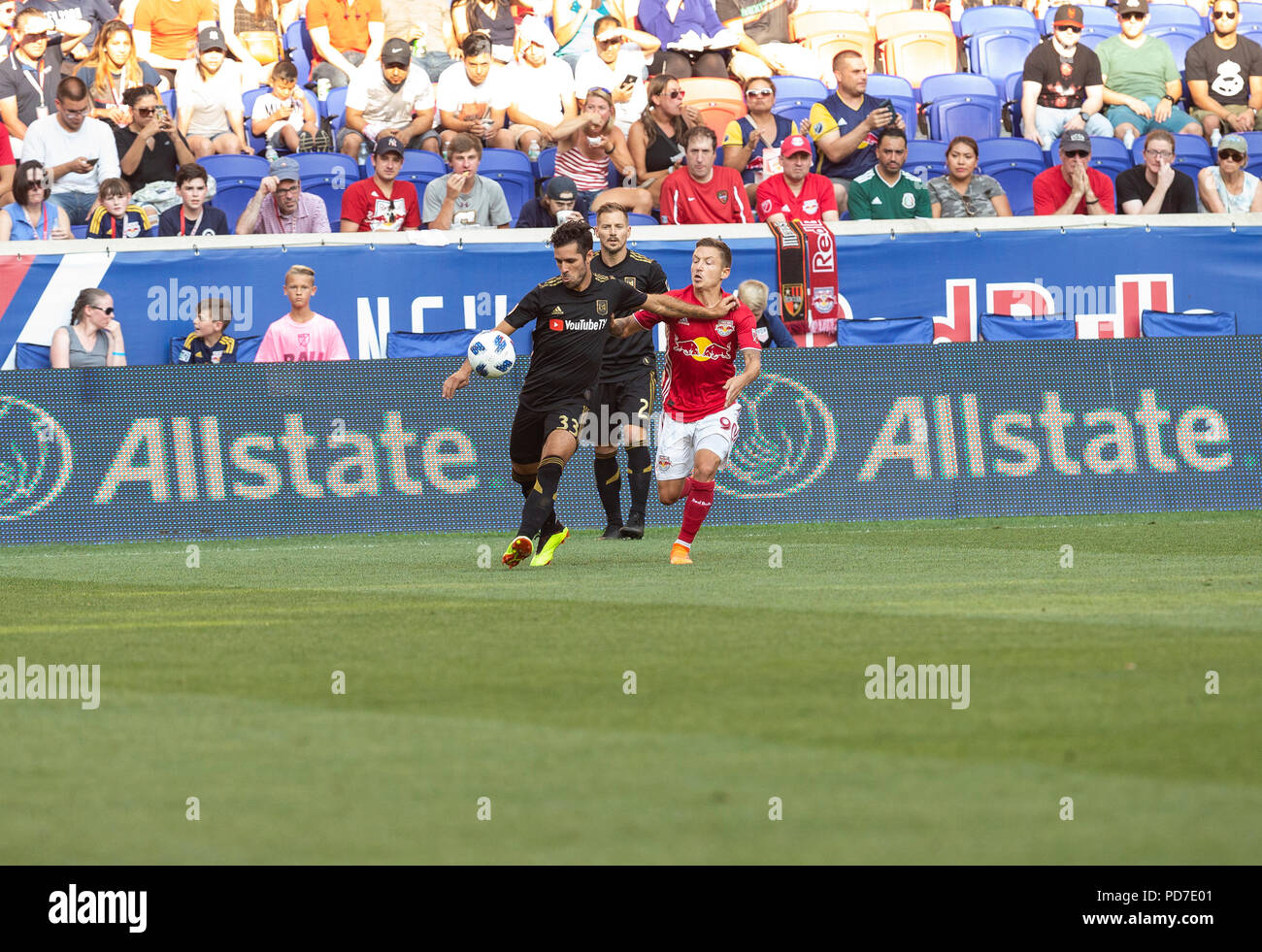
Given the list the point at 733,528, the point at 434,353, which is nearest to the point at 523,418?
the point at 733,528

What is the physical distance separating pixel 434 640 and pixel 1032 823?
4313 mm

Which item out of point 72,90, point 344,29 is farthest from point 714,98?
point 72,90

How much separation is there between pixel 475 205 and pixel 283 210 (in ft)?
6.37

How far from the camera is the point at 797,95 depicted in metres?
22.5

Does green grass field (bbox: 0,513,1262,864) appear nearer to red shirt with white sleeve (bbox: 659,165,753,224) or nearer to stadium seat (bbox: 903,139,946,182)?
red shirt with white sleeve (bbox: 659,165,753,224)

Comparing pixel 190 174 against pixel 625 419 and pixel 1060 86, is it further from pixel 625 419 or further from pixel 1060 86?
pixel 1060 86

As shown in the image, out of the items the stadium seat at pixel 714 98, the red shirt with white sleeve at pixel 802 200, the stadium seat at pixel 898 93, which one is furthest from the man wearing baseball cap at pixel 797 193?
the stadium seat at pixel 898 93

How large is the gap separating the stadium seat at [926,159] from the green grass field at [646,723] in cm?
1037

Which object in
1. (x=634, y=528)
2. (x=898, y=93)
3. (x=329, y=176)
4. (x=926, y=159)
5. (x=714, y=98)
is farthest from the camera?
(x=898, y=93)

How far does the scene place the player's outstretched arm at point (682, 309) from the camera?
1270cm

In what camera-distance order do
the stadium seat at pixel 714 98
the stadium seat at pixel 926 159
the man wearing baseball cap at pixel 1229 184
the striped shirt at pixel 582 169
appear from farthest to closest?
the stadium seat at pixel 714 98, the stadium seat at pixel 926 159, the man wearing baseball cap at pixel 1229 184, the striped shirt at pixel 582 169

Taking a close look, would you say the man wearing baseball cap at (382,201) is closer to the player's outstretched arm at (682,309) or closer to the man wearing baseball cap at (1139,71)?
the player's outstretched arm at (682,309)

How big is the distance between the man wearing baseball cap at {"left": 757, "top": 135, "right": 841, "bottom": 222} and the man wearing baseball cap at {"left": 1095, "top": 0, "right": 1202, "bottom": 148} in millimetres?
5555
